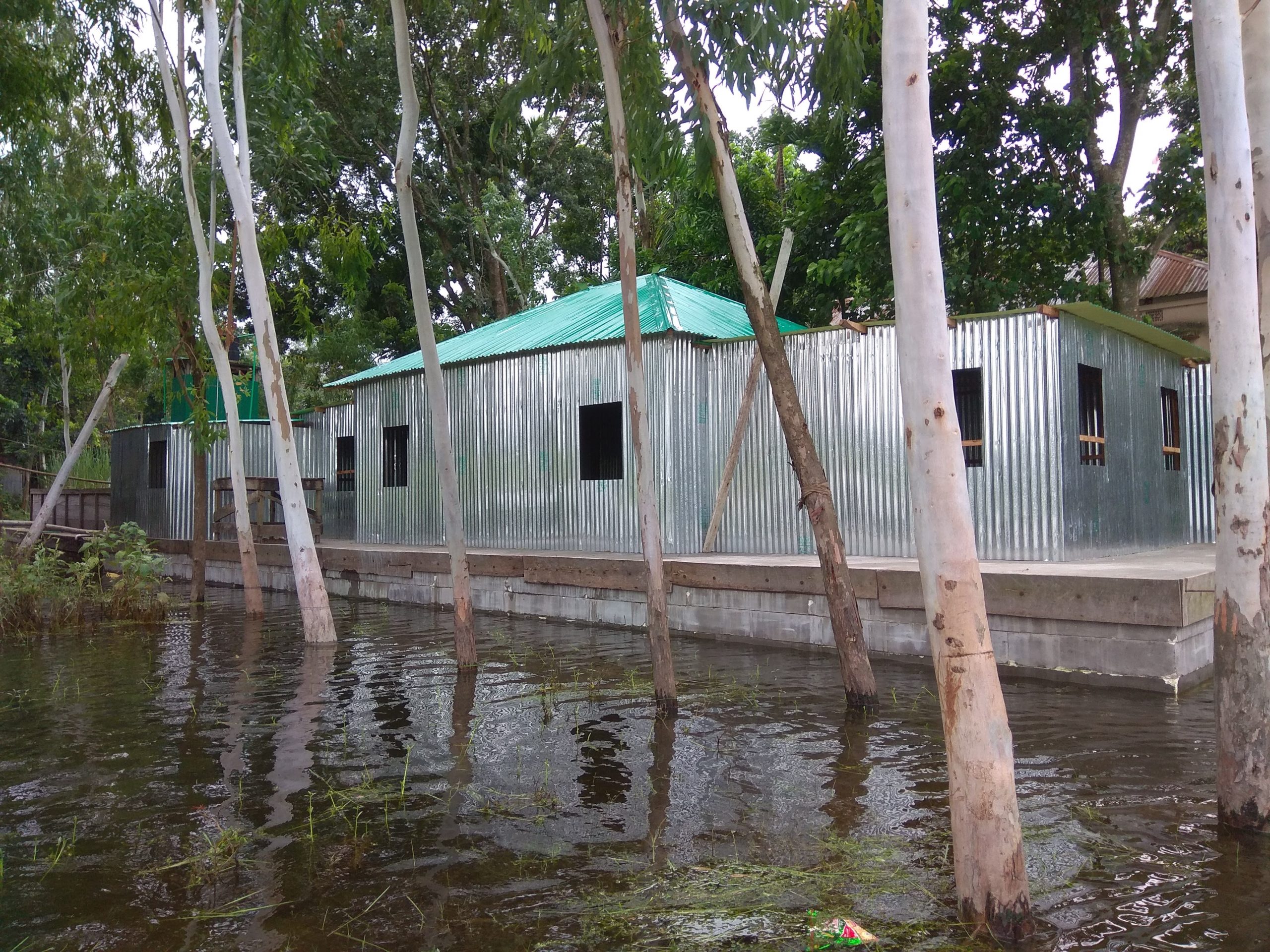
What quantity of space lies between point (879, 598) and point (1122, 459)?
5.31m

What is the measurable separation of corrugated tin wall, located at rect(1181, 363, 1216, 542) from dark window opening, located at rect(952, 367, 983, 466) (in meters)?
5.24

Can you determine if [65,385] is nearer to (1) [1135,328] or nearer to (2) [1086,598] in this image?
(1) [1135,328]

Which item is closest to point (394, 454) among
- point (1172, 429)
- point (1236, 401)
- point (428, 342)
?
point (428, 342)

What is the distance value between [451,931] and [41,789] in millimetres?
3508

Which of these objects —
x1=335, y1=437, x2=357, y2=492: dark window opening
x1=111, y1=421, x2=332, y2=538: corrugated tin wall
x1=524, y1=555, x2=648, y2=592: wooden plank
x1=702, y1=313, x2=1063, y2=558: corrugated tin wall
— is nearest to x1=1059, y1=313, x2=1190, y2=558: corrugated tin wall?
x1=702, y1=313, x2=1063, y2=558: corrugated tin wall

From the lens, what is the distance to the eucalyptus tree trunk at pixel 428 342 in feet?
30.1

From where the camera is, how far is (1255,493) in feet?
14.2

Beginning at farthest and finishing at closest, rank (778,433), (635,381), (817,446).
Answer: (778,433) < (817,446) < (635,381)

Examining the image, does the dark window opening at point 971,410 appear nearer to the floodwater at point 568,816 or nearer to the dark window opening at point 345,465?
the floodwater at point 568,816

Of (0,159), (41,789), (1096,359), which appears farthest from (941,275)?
(0,159)

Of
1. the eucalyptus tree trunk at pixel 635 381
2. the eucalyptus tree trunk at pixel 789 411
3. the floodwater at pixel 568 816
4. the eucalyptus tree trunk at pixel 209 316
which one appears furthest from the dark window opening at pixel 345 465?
the eucalyptus tree trunk at pixel 789 411

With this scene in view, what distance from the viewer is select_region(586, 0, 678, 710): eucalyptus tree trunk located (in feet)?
24.1

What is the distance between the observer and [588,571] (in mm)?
13023

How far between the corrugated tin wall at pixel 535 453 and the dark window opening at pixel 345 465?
88.3 inches
